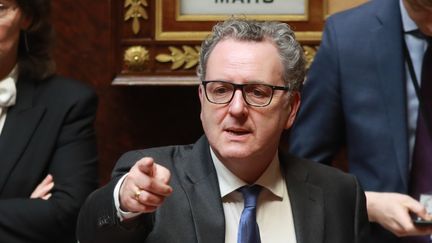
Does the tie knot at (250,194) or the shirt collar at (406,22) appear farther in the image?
the shirt collar at (406,22)

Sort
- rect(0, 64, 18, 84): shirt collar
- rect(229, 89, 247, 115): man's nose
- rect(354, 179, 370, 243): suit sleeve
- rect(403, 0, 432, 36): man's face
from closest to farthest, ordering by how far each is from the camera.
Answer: rect(229, 89, 247, 115): man's nose, rect(354, 179, 370, 243): suit sleeve, rect(403, 0, 432, 36): man's face, rect(0, 64, 18, 84): shirt collar

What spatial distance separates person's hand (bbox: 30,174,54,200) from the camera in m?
2.99

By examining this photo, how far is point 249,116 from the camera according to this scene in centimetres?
229

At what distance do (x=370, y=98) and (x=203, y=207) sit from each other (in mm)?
869

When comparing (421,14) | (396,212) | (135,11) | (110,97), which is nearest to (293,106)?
(396,212)

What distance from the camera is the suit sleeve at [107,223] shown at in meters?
2.13

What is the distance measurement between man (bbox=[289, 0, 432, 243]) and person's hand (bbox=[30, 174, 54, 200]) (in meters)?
0.80

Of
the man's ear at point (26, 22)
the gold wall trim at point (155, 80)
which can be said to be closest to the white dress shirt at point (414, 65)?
the gold wall trim at point (155, 80)

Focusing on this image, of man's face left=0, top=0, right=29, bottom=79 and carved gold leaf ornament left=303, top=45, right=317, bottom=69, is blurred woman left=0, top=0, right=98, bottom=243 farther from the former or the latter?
carved gold leaf ornament left=303, top=45, right=317, bottom=69

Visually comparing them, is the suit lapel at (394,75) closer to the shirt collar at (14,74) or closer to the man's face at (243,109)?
the man's face at (243,109)

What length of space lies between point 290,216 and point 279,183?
0.10 meters

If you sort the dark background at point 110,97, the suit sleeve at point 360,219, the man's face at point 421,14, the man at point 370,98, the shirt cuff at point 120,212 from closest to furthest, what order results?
the shirt cuff at point 120,212, the suit sleeve at point 360,219, the man's face at point 421,14, the man at point 370,98, the dark background at point 110,97

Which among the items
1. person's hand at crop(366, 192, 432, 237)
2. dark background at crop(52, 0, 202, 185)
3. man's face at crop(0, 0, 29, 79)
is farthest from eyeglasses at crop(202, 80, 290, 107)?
dark background at crop(52, 0, 202, 185)

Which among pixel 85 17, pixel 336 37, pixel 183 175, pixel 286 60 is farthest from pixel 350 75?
pixel 85 17
